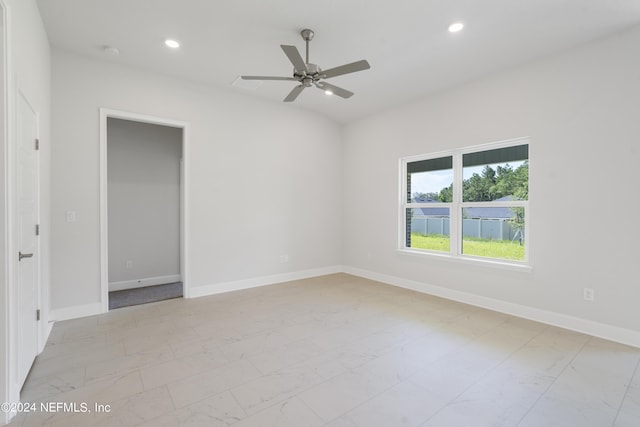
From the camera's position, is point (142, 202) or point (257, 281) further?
point (142, 202)

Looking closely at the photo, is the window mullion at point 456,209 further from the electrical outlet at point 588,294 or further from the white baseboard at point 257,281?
the white baseboard at point 257,281

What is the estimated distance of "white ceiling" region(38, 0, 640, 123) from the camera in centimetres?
257

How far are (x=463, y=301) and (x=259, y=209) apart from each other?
3271mm

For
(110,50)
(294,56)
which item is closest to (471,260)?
(294,56)

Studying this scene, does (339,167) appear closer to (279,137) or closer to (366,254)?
(279,137)

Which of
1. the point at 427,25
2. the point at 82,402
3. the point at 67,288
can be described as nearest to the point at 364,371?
the point at 82,402

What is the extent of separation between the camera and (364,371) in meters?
2.30

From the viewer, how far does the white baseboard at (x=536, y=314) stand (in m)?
2.81

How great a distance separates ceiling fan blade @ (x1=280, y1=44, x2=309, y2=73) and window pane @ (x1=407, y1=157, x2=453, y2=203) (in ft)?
8.77

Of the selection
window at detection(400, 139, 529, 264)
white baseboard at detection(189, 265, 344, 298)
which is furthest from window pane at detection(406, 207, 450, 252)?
white baseboard at detection(189, 265, 344, 298)

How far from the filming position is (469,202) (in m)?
4.10

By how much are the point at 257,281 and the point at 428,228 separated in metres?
2.82

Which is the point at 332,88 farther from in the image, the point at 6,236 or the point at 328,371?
the point at 6,236

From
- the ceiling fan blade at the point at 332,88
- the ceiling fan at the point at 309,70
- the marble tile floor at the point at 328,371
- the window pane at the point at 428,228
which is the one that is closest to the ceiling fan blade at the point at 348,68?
the ceiling fan at the point at 309,70
